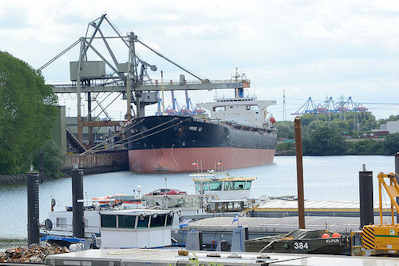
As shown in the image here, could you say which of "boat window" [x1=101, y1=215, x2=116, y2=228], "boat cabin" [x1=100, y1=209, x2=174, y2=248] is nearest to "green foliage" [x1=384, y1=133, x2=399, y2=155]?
"boat cabin" [x1=100, y1=209, x2=174, y2=248]

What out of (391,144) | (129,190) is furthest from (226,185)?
(391,144)

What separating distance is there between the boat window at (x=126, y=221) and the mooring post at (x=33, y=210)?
20.7 ft

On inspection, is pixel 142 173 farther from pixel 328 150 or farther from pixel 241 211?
pixel 328 150

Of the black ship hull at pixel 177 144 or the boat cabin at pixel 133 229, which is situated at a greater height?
the black ship hull at pixel 177 144

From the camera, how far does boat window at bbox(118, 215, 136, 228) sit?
1187 inches

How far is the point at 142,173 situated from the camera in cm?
10475

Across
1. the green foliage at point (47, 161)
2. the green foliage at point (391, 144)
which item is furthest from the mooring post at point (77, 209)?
the green foliage at point (391, 144)

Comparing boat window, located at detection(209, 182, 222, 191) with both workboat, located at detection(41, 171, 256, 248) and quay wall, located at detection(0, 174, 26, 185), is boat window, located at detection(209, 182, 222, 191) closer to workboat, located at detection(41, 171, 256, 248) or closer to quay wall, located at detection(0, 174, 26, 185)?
workboat, located at detection(41, 171, 256, 248)

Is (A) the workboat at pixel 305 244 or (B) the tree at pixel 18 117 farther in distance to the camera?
(B) the tree at pixel 18 117

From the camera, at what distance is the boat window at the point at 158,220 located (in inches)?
1202

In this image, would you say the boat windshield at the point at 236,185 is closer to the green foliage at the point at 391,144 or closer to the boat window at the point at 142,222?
the boat window at the point at 142,222

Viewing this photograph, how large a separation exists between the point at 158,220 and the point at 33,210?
744cm

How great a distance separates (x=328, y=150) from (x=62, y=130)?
3325 inches

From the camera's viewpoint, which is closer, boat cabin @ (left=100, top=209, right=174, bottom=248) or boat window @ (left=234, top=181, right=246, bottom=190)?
boat cabin @ (left=100, top=209, right=174, bottom=248)
